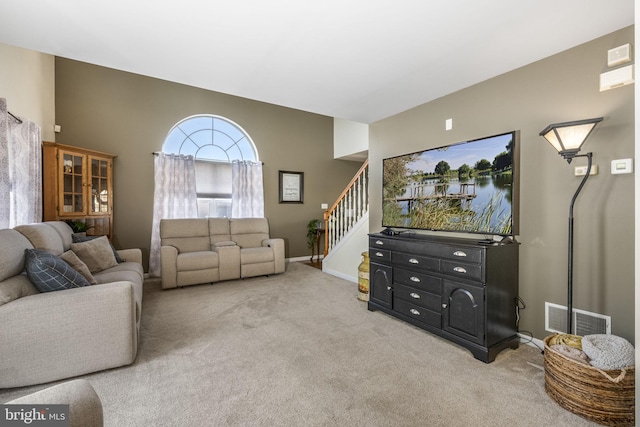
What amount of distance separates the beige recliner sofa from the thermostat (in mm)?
4037

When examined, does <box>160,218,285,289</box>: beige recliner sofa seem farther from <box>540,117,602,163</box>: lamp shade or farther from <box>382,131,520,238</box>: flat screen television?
<box>540,117,602,163</box>: lamp shade

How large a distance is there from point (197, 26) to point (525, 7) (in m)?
Result: 2.16

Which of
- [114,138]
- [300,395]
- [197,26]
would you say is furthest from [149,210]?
[300,395]

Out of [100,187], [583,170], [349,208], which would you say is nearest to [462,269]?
[583,170]

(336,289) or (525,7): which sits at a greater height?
(525,7)

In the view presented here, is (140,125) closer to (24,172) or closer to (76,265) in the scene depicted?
(24,172)

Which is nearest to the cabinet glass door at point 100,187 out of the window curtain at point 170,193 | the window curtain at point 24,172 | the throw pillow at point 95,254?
the window curtain at point 170,193

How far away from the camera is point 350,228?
15.5 feet

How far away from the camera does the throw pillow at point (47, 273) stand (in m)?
1.92

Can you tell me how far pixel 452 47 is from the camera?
7.19 ft

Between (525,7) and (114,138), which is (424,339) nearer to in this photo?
(525,7)

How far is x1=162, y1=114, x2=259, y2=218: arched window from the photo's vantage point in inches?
199

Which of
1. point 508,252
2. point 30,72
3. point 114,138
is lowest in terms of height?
point 508,252

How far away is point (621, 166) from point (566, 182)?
33 cm
